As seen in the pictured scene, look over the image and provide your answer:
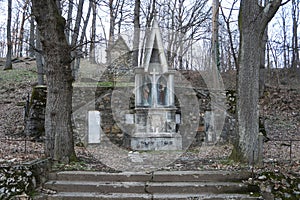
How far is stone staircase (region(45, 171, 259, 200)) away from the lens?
5.30m

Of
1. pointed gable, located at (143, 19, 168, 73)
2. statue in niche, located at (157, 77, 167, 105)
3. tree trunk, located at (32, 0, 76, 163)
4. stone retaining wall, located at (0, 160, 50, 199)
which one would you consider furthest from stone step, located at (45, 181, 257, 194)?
pointed gable, located at (143, 19, 168, 73)

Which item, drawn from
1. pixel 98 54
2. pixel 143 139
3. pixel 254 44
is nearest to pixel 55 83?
pixel 254 44

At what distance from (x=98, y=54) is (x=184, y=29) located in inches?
295

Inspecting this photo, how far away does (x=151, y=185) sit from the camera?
5.56m

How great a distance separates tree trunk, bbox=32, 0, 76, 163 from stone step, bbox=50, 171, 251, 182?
94 cm

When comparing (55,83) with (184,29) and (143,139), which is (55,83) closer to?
(143,139)

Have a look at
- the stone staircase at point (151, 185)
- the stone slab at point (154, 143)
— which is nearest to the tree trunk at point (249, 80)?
the stone staircase at point (151, 185)

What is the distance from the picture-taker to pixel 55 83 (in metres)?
6.80

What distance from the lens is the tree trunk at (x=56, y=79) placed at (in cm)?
666

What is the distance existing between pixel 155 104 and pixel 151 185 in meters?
6.25

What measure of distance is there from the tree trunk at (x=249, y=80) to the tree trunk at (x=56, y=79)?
3.71 metres

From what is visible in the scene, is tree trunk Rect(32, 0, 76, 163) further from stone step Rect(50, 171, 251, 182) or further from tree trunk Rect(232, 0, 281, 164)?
tree trunk Rect(232, 0, 281, 164)

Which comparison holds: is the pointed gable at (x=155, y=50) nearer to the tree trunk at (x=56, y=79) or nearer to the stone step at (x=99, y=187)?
the tree trunk at (x=56, y=79)

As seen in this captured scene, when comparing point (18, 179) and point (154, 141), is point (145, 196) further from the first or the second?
point (154, 141)
